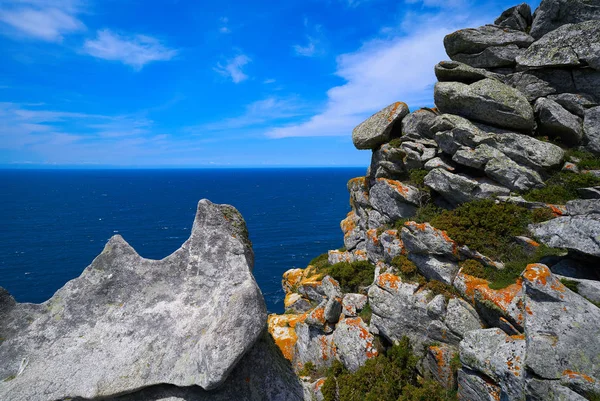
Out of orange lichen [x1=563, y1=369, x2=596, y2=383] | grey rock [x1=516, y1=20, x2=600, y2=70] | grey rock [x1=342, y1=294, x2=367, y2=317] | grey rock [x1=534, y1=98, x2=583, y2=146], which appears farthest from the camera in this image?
grey rock [x1=342, y1=294, x2=367, y2=317]

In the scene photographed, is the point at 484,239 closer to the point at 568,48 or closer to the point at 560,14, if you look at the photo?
the point at 568,48

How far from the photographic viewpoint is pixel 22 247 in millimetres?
67812

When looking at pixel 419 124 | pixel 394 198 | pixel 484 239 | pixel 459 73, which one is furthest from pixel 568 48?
pixel 484 239

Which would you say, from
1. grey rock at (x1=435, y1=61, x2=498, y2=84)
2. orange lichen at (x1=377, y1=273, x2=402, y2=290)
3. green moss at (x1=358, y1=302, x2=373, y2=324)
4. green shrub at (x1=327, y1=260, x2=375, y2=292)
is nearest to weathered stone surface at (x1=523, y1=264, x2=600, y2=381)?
orange lichen at (x1=377, y1=273, x2=402, y2=290)

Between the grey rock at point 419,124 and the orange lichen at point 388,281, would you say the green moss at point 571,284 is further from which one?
the grey rock at point 419,124

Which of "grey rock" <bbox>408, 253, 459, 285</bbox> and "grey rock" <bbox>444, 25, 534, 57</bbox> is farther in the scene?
"grey rock" <bbox>444, 25, 534, 57</bbox>

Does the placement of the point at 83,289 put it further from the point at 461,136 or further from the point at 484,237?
the point at 461,136

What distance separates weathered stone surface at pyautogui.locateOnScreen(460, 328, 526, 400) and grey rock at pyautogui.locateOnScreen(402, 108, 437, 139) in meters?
13.5

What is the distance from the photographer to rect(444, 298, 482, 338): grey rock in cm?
1324

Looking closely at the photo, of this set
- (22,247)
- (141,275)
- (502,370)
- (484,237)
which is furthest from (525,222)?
(22,247)

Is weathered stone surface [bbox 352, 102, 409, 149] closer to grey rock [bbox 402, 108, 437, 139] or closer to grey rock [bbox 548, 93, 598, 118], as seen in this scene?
grey rock [bbox 402, 108, 437, 139]

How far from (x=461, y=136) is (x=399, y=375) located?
13.3 metres

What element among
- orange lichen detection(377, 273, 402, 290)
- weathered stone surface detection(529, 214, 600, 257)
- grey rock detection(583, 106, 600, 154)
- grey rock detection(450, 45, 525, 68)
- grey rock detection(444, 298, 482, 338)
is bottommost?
grey rock detection(444, 298, 482, 338)

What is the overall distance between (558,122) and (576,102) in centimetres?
231
